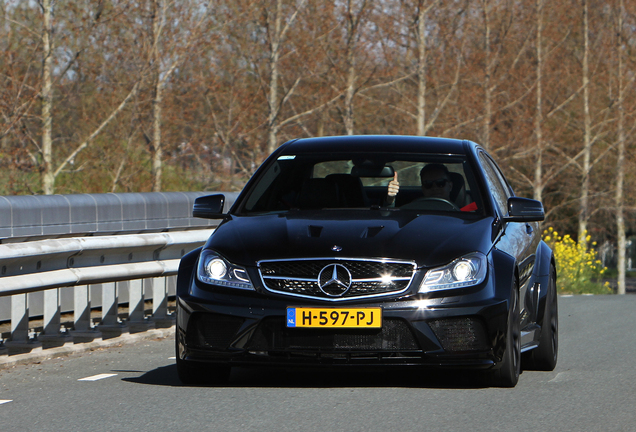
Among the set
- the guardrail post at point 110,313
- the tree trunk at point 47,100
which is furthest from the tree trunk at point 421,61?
the guardrail post at point 110,313

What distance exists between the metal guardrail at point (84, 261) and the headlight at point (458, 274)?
9.55ft

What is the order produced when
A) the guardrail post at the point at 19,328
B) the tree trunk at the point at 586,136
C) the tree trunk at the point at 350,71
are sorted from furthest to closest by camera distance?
the tree trunk at the point at 586,136
the tree trunk at the point at 350,71
the guardrail post at the point at 19,328

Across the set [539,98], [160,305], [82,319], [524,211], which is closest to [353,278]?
[524,211]

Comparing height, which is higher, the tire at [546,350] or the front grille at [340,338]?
the front grille at [340,338]

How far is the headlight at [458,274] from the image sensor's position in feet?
18.7

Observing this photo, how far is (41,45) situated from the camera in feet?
61.9

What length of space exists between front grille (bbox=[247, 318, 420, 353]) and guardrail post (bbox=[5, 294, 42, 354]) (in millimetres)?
2490

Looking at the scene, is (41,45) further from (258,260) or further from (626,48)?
(626,48)

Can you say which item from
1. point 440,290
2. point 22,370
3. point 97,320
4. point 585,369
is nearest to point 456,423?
point 440,290

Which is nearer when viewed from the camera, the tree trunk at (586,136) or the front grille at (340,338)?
Result: the front grille at (340,338)

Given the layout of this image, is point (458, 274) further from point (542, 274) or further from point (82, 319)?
point (82, 319)

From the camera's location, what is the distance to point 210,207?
698 cm

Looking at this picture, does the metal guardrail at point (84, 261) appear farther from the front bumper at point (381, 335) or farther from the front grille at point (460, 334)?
the front grille at point (460, 334)

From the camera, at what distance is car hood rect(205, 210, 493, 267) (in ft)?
18.8
